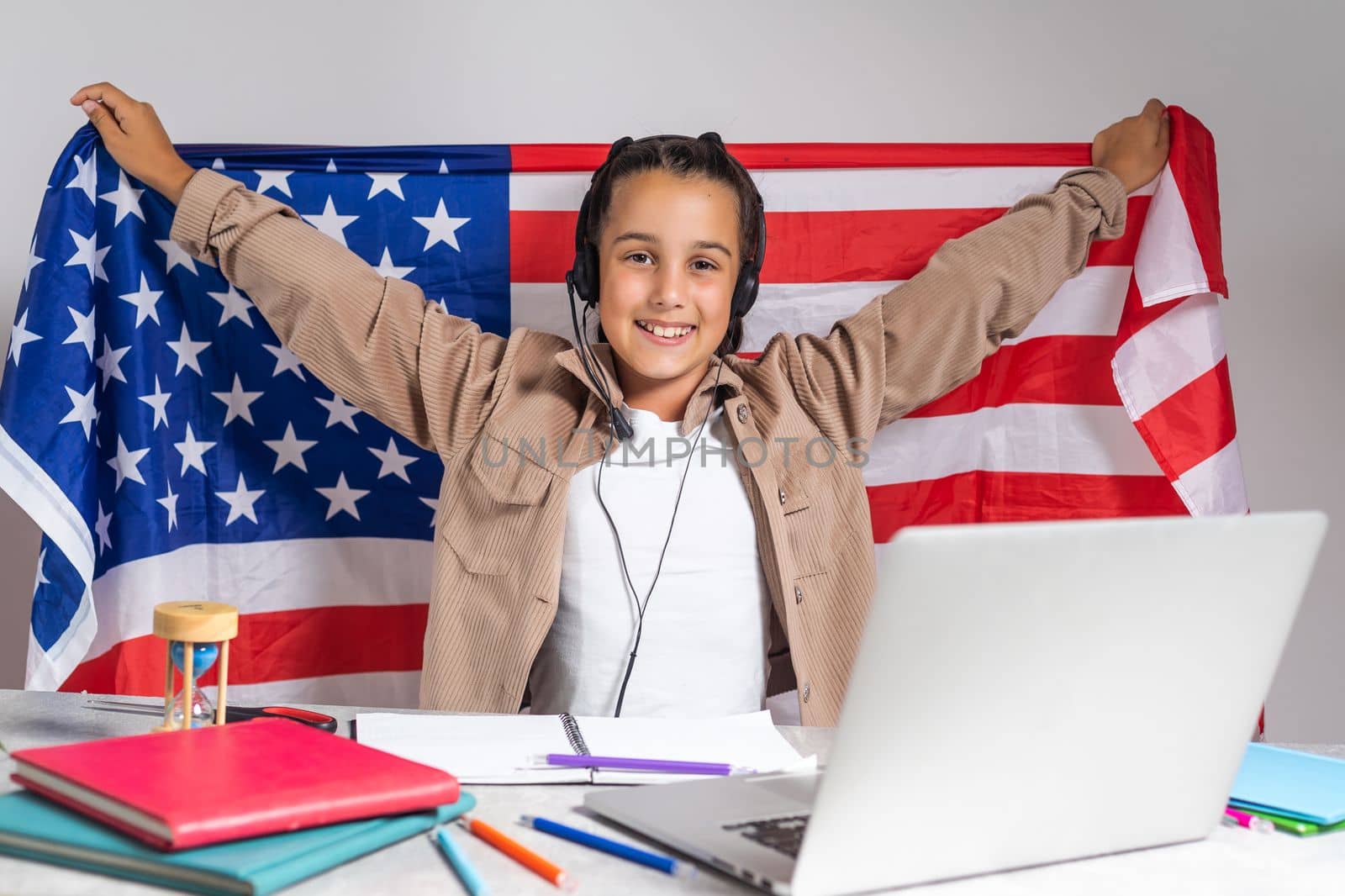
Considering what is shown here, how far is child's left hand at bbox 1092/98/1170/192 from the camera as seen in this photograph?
1714 mm

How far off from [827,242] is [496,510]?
0.70 metres

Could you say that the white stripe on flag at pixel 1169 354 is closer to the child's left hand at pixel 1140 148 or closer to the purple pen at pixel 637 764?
the child's left hand at pixel 1140 148

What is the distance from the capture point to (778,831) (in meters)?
0.67

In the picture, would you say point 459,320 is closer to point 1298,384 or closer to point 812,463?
point 812,463

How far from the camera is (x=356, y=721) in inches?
37.3

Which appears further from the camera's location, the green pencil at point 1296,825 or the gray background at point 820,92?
the gray background at point 820,92

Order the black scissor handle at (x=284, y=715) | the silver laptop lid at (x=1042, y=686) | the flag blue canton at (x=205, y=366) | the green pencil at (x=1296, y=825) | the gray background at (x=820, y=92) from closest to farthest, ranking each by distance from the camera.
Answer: the silver laptop lid at (x=1042, y=686)
the green pencil at (x=1296, y=825)
the black scissor handle at (x=284, y=715)
the flag blue canton at (x=205, y=366)
the gray background at (x=820, y=92)

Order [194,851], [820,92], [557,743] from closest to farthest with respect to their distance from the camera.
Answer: [194,851]
[557,743]
[820,92]

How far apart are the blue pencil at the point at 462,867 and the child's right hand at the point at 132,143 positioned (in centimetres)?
125

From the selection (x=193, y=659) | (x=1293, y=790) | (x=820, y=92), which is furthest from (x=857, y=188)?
(x=193, y=659)

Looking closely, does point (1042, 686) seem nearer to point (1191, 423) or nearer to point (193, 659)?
point (193, 659)

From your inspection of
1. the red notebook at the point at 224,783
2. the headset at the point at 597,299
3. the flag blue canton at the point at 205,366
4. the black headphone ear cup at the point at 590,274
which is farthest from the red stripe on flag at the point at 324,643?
the red notebook at the point at 224,783

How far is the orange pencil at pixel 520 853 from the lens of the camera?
2.07 feet

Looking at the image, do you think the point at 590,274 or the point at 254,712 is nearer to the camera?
the point at 254,712
